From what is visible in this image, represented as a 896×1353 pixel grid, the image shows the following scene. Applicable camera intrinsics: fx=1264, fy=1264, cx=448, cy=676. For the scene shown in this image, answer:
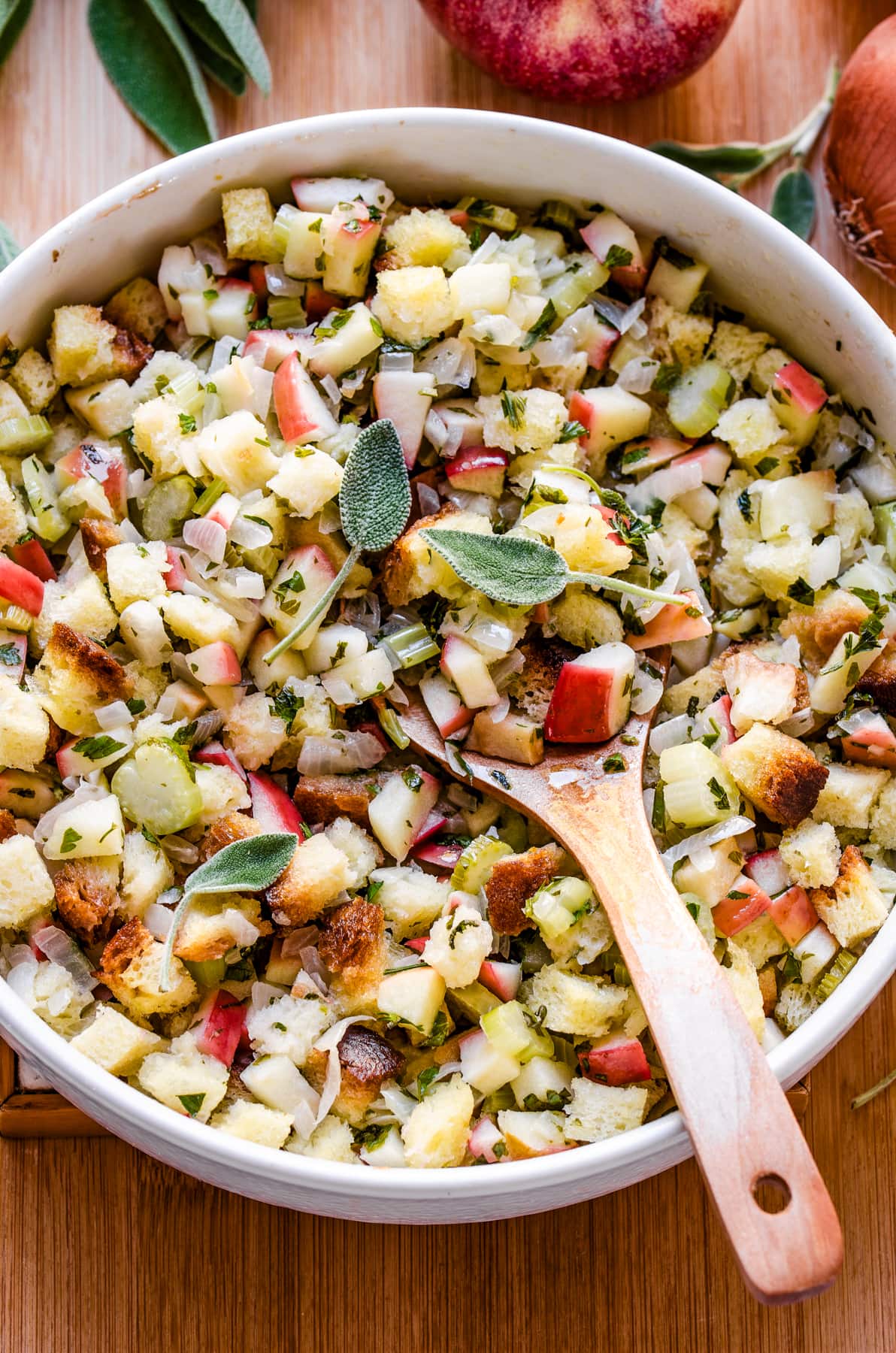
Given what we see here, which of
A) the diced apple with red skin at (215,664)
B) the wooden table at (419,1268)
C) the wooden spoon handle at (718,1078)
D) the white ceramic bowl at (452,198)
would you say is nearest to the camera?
the wooden spoon handle at (718,1078)

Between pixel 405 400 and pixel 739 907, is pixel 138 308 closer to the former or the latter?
pixel 405 400

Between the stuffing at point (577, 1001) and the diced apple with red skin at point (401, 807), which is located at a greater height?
the diced apple with red skin at point (401, 807)

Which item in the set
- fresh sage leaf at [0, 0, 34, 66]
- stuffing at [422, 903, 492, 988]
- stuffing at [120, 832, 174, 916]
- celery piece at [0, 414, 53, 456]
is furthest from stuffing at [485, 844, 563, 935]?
fresh sage leaf at [0, 0, 34, 66]

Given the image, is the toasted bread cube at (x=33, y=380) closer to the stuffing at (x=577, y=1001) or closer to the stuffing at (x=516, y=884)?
the stuffing at (x=516, y=884)

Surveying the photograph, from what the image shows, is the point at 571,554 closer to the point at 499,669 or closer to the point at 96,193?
the point at 499,669

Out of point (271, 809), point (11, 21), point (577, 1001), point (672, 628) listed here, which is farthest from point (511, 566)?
point (11, 21)

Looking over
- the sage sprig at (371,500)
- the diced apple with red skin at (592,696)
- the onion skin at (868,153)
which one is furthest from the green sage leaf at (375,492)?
the onion skin at (868,153)

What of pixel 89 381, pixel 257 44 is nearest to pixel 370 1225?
pixel 89 381
